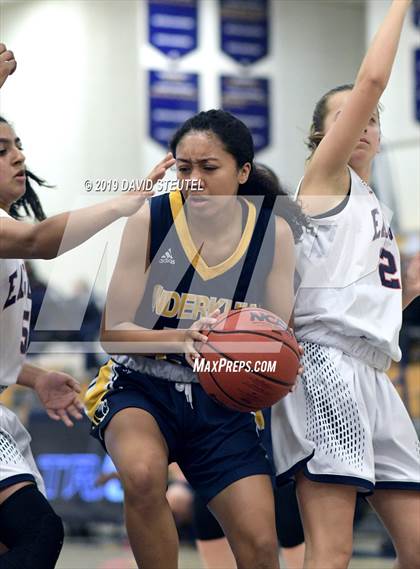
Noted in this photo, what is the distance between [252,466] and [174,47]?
32.9 ft

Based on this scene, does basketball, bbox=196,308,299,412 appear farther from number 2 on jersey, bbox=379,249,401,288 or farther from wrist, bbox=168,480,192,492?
wrist, bbox=168,480,192,492

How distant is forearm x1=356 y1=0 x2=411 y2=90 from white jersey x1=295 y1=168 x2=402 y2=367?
1.37 feet

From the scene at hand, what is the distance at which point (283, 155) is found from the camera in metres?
13.2

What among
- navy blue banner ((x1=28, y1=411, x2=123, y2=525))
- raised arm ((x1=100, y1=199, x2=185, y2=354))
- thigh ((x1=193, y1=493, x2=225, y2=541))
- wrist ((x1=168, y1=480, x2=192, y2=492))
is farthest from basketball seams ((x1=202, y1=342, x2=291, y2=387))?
navy blue banner ((x1=28, y1=411, x2=123, y2=525))

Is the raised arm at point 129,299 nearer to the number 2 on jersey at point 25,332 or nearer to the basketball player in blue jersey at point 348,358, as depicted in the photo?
the number 2 on jersey at point 25,332

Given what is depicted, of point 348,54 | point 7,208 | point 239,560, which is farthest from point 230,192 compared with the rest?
point 348,54

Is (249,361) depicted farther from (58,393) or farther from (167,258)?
(58,393)

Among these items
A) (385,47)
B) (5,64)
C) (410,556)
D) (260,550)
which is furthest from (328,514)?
(5,64)

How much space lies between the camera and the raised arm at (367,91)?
3.54 metres

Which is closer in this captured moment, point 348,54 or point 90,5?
point 90,5

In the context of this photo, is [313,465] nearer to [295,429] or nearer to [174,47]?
[295,429]

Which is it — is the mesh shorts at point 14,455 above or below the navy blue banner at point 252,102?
above

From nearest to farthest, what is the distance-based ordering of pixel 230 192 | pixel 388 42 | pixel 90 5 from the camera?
pixel 388 42, pixel 230 192, pixel 90 5

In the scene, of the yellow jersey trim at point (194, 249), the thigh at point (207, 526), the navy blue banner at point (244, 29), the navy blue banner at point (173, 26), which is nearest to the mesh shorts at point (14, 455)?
the yellow jersey trim at point (194, 249)
